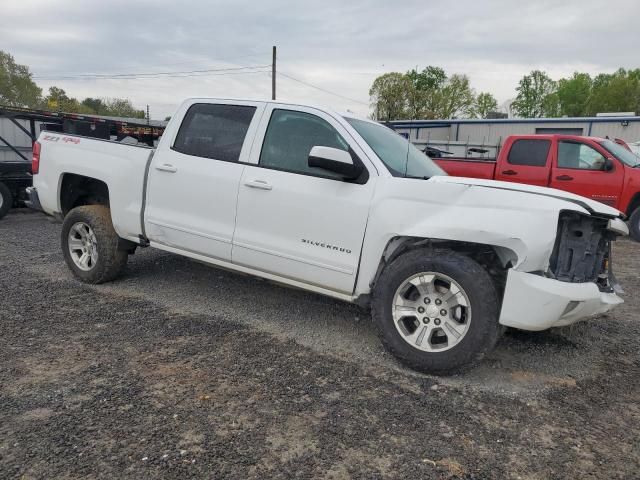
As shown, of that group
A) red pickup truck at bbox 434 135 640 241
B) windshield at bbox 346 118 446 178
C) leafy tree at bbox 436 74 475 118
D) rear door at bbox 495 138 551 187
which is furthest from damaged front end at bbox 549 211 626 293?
leafy tree at bbox 436 74 475 118

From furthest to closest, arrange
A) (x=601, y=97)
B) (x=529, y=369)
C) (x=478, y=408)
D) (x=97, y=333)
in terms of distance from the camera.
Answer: (x=601, y=97)
(x=97, y=333)
(x=529, y=369)
(x=478, y=408)

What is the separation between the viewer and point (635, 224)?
30.5 ft

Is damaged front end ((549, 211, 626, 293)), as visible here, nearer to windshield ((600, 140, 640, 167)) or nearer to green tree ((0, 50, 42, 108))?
windshield ((600, 140, 640, 167))

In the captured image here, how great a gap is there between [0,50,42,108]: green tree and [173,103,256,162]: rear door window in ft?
266

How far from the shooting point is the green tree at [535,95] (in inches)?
2852

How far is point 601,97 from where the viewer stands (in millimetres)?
63219

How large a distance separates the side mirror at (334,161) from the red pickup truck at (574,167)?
660 centimetres

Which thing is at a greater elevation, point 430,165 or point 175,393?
point 430,165

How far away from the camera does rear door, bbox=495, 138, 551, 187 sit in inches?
368

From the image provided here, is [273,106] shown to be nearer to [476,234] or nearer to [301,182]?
[301,182]

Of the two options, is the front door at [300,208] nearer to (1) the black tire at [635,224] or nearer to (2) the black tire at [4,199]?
(2) the black tire at [4,199]

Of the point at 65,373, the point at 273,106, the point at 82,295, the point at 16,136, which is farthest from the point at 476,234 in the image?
the point at 16,136

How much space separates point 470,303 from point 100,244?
362cm

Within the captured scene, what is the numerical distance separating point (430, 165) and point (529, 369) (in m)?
1.91
